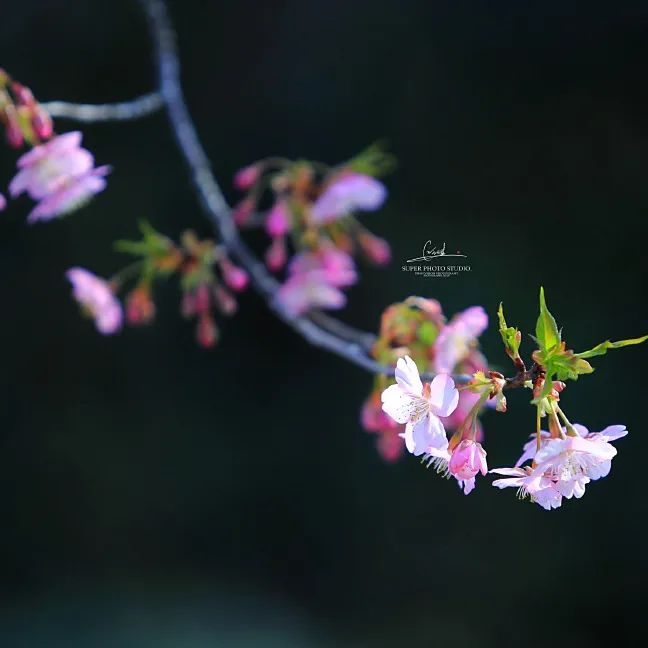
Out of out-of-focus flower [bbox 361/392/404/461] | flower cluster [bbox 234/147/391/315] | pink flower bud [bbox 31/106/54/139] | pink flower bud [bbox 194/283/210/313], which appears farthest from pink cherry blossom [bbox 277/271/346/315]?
pink flower bud [bbox 31/106/54/139]

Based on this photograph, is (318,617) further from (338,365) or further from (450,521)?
(338,365)

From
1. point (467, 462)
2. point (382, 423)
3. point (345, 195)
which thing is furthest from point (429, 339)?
point (467, 462)

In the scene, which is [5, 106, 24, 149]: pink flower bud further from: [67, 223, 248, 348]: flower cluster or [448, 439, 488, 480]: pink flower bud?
[448, 439, 488, 480]: pink flower bud

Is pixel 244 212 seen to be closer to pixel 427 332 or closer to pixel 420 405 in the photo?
pixel 427 332

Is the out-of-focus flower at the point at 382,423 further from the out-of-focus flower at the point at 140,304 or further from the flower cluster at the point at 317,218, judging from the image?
the out-of-focus flower at the point at 140,304

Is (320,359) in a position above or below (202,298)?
above

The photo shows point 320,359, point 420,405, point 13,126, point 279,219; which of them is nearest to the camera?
point 420,405
